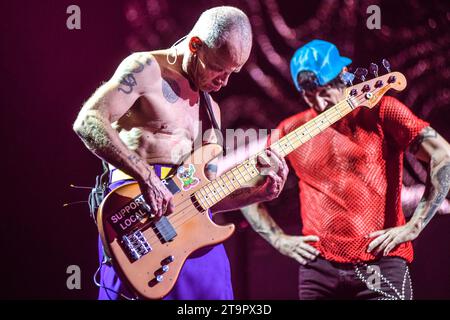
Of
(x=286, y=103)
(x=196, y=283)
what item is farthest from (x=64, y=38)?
(x=196, y=283)

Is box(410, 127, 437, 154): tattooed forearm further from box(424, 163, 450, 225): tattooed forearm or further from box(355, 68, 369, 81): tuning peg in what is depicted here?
box(355, 68, 369, 81): tuning peg

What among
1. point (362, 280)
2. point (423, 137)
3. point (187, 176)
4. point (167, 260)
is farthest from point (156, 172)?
point (423, 137)

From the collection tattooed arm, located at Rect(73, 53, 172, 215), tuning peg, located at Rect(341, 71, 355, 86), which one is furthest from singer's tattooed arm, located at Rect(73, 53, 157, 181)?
tuning peg, located at Rect(341, 71, 355, 86)

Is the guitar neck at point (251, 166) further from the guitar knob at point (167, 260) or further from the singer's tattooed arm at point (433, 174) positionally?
the singer's tattooed arm at point (433, 174)

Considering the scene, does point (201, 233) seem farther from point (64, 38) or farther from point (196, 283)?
point (64, 38)

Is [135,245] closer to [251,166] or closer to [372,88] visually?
[251,166]

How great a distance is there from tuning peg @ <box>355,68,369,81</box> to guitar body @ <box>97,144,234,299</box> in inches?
34.8

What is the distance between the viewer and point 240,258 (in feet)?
11.4

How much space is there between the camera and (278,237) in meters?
3.26

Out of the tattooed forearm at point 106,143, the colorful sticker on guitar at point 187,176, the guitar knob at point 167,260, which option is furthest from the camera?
the colorful sticker on guitar at point 187,176

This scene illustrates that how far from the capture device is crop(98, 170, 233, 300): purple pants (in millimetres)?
2389

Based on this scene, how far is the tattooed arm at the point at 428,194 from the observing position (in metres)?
2.89

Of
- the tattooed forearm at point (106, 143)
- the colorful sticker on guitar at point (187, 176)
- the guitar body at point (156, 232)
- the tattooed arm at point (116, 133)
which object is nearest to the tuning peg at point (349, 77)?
the guitar body at point (156, 232)

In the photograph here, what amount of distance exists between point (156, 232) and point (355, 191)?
1.23m
